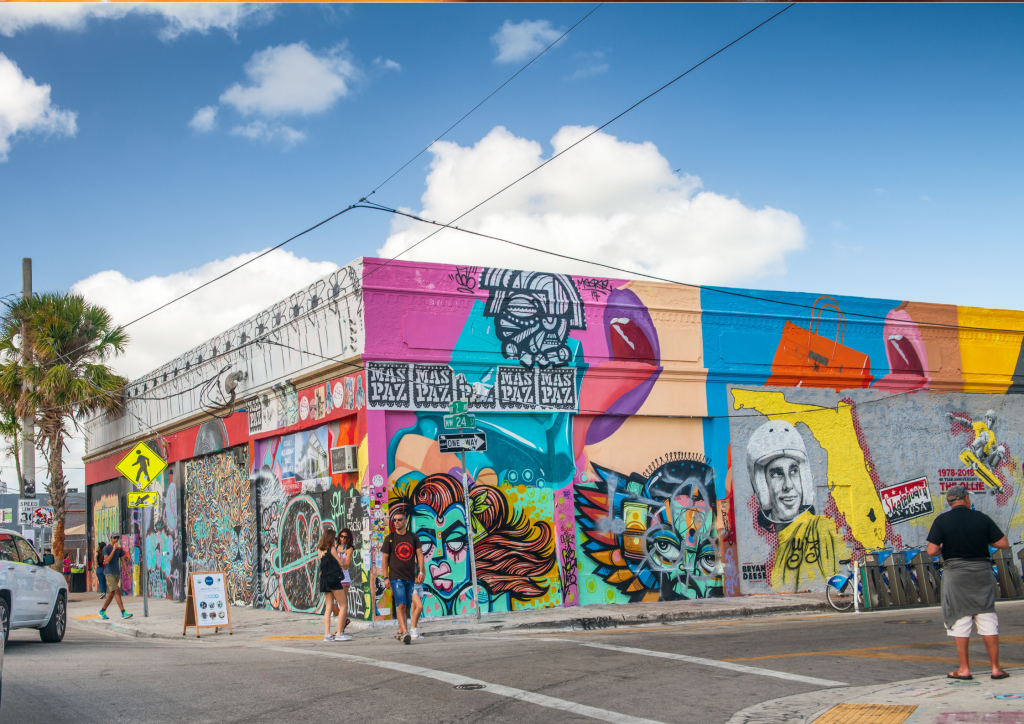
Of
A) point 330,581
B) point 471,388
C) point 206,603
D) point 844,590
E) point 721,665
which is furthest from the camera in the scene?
point 471,388

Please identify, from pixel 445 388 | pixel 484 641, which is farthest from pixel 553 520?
pixel 484 641

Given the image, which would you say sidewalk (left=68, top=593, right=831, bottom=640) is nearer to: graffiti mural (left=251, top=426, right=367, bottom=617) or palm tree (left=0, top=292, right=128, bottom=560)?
graffiti mural (left=251, top=426, right=367, bottom=617)

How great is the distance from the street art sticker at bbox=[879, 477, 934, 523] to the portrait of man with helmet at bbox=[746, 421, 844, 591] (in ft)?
5.56

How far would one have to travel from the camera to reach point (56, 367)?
2534 centimetres

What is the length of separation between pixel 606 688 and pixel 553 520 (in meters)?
8.63

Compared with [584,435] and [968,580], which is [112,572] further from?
[968,580]

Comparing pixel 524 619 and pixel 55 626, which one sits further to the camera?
pixel 524 619

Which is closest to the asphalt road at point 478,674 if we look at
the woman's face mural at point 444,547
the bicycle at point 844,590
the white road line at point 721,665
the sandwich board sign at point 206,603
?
the white road line at point 721,665

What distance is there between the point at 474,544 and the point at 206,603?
457cm

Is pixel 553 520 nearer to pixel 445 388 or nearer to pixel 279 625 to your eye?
pixel 445 388

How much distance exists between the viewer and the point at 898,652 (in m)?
10.6

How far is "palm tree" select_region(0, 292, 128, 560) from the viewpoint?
83.4 feet

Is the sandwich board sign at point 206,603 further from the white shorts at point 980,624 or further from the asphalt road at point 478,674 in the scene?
the white shorts at point 980,624

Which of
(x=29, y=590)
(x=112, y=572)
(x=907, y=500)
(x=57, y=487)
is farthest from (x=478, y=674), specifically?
(x=57, y=487)
